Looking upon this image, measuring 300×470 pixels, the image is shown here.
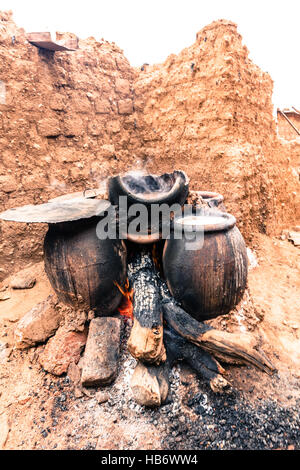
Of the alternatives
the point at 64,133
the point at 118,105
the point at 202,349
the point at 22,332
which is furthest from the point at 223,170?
the point at 22,332

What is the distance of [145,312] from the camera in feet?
5.79

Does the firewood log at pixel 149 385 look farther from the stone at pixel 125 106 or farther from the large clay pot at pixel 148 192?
the stone at pixel 125 106

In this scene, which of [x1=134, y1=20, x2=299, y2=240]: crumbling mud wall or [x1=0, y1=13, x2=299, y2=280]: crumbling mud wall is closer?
[x1=0, y1=13, x2=299, y2=280]: crumbling mud wall

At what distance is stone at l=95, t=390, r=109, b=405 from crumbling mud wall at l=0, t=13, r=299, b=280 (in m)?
1.98

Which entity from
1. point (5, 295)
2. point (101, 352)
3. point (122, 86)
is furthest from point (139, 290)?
point (122, 86)

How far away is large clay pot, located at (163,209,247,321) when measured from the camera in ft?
5.54

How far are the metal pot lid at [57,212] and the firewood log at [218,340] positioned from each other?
3.10ft

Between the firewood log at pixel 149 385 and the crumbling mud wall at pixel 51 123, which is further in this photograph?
the crumbling mud wall at pixel 51 123

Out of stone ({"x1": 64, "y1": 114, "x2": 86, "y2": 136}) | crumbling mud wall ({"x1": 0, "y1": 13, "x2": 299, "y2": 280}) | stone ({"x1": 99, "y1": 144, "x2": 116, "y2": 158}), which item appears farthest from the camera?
stone ({"x1": 99, "y1": 144, "x2": 116, "y2": 158})

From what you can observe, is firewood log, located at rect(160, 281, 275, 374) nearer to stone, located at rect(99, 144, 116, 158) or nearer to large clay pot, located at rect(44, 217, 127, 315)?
large clay pot, located at rect(44, 217, 127, 315)

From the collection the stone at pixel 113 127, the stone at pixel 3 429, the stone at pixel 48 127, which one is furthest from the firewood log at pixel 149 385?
the stone at pixel 113 127

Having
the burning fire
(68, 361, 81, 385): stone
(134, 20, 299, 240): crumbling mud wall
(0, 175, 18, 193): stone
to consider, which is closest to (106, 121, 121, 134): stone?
(134, 20, 299, 240): crumbling mud wall

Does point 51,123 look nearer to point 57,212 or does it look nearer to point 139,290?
point 57,212

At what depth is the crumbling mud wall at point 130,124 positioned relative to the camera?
2953mm
